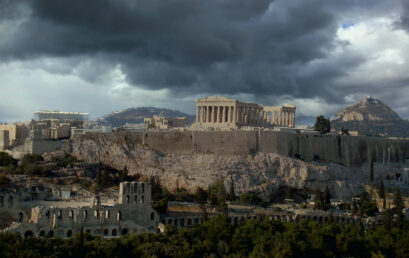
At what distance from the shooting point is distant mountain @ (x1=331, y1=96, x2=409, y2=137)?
6757 inches

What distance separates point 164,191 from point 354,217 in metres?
17.8

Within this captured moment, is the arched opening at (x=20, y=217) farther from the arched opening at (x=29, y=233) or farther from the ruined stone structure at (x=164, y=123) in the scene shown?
the ruined stone structure at (x=164, y=123)

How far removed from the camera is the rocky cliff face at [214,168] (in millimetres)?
66062

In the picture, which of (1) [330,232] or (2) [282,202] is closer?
(1) [330,232]

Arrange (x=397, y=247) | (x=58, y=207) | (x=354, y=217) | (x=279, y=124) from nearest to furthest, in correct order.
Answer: (x=58, y=207) < (x=397, y=247) < (x=354, y=217) < (x=279, y=124)

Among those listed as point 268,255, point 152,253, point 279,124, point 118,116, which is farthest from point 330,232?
point 118,116

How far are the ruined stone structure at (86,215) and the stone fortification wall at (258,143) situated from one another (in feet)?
74.1

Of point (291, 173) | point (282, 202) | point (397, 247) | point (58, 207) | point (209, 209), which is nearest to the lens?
point (58, 207)

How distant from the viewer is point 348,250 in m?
45.4

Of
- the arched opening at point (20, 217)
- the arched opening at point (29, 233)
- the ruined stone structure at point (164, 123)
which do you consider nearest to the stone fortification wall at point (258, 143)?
the ruined stone structure at point (164, 123)

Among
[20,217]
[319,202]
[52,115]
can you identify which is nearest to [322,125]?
[319,202]

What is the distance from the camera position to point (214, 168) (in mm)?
68938

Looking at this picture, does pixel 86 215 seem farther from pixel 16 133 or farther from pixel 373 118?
pixel 373 118

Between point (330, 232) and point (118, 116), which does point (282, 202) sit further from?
point (118, 116)
